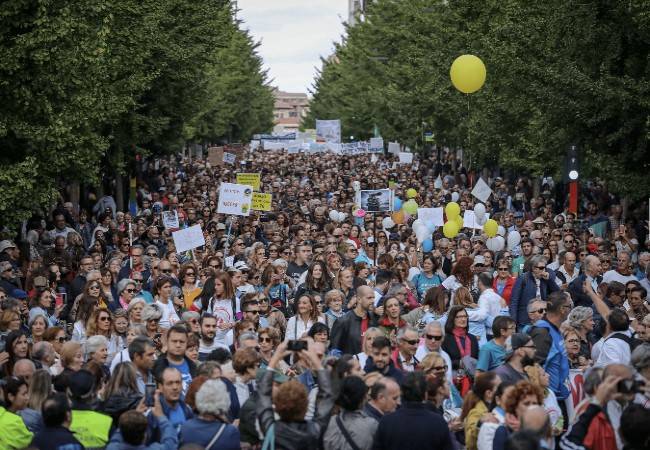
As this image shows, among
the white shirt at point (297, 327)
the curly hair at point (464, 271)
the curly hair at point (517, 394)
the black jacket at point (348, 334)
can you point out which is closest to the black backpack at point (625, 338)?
the black jacket at point (348, 334)

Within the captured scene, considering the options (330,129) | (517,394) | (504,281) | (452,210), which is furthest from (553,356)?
(330,129)

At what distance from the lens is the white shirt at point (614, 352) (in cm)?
1123

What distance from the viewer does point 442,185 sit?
46.3 meters

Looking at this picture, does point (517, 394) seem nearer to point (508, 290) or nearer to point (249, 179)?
point (508, 290)

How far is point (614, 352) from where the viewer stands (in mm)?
11289

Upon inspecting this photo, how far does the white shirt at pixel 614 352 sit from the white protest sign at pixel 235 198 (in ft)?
45.2

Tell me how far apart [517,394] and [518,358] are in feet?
5.27

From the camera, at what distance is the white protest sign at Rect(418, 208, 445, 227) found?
24828 millimetres

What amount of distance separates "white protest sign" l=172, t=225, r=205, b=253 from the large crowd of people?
0.45 m

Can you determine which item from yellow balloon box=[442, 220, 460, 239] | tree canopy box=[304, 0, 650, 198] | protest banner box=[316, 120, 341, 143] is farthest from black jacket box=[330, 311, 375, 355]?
protest banner box=[316, 120, 341, 143]

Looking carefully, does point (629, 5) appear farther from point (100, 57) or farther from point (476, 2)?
point (476, 2)

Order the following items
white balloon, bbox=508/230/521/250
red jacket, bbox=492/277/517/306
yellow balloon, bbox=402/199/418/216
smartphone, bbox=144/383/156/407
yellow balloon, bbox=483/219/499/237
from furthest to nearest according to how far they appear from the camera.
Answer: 1. yellow balloon, bbox=402/199/418/216
2. yellow balloon, bbox=483/219/499/237
3. white balloon, bbox=508/230/521/250
4. red jacket, bbox=492/277/517/306
5. smartphone, bbox=144/383/156/407

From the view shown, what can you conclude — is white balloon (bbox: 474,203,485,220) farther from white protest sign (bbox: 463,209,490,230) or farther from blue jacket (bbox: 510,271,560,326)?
blue jacket (bbox: 510,271,560,326)

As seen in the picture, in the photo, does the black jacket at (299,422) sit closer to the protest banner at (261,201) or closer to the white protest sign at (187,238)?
the white protest sign at (187,238)
